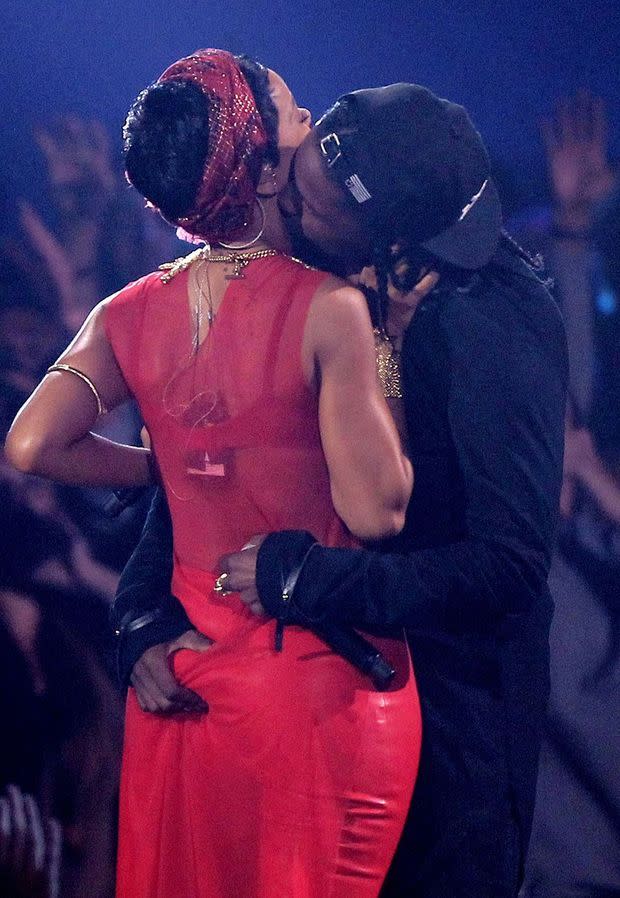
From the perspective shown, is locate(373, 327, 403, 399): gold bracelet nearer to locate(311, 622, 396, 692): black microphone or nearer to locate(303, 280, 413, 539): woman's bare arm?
locate(303, 280, 413, 539): woman's bare arm

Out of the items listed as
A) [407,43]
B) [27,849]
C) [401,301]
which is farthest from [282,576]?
[27,849]

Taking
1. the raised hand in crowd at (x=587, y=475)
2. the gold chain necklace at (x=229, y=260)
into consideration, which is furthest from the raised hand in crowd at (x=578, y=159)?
the gold chain necklace at (x=229, y=260)

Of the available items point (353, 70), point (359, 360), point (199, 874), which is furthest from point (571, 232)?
point (199, 874)

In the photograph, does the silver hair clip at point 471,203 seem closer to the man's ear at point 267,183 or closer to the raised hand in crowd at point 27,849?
the man's ear at point 267,183

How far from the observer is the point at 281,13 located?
1.66 metres

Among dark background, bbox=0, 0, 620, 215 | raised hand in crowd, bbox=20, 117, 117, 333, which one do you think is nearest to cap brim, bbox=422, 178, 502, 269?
dark background, bbox=0, 0, 620, 215

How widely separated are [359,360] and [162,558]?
48 centimetres

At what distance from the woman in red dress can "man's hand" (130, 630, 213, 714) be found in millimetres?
15

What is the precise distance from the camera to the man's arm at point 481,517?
1.04 metres

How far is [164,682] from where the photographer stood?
1.13m

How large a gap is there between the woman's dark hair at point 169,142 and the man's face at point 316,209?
0.17 metres

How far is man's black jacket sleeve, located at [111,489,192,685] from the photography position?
1.19 meters

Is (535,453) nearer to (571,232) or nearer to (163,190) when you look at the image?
(163,190)

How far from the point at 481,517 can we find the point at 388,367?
9.2 inches
